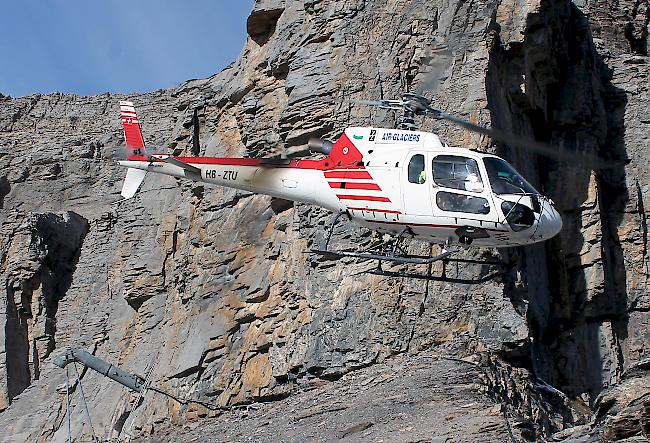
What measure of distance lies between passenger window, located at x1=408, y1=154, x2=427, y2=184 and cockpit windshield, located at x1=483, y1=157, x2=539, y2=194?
3.78ft

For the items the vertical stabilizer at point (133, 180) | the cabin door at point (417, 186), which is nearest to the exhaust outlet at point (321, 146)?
the cabin door at point (417, 186)

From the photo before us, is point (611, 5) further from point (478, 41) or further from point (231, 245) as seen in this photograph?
point (231, 245)

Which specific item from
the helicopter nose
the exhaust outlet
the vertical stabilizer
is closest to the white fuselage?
the helicopter nose

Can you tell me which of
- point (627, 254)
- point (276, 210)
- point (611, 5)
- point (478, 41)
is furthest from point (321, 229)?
point (611, 5)

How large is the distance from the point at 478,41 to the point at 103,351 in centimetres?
1401

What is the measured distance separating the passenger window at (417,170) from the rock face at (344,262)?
13.6 feet

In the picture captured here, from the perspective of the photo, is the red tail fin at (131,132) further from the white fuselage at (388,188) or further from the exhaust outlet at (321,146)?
the exhaust outlet at (321,146)

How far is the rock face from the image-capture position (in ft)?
86.9

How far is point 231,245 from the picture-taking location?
3167 centimetres

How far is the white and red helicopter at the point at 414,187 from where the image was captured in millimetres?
21125

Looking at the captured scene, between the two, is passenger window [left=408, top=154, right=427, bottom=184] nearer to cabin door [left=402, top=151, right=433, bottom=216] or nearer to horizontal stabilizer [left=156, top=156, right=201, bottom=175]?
cabin door [left=402, top=151, right=433, bottom=216]

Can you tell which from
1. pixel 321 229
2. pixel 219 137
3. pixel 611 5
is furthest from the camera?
pixel 611 5

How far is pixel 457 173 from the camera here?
21516 millimetres

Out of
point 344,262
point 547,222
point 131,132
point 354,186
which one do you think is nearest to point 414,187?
point 354,186
